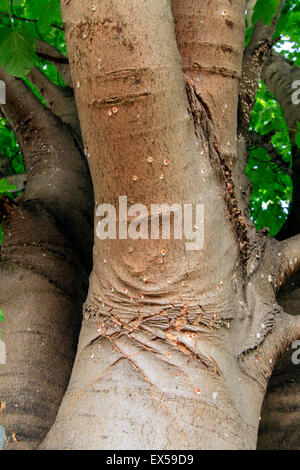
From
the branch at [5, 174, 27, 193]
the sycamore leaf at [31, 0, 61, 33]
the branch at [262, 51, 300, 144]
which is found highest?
the branch at [262, 51, 300, 144]

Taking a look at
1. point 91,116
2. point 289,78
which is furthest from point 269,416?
point 289,78

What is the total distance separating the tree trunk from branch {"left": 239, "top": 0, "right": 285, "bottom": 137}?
0.52m

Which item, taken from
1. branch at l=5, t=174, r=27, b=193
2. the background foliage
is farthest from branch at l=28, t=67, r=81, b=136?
branch at l=5, t=174, r=27, b=193

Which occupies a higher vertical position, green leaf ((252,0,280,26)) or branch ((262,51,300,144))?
branch ((262,51,300,144))

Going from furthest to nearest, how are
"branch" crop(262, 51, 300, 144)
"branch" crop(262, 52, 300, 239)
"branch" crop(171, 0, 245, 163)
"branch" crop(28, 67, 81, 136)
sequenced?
"branch" crop(262, 51, 300, 144) < "branch" crop(28, 67, 81, 136) < "branch" crop(262, 52, 300, 239) < "branch" crop(171, 0, 245, 163)

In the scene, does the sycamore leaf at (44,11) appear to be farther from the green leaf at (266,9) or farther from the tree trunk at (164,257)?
the green leaf at (266,9)

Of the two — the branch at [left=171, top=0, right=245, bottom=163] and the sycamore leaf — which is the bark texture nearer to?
the sycamore leaf

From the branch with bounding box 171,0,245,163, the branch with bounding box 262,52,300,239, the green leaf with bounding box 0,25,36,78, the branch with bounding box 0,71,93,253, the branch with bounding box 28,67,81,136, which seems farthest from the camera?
the branch with bounding box 28,67,81,136

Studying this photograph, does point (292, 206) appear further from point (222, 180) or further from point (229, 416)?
point (229, 416)

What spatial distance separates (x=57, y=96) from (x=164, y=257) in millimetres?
2117

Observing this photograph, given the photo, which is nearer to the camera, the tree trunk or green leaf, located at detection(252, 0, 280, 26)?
the tree trunk

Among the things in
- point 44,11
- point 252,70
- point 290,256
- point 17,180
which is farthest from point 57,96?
point 290,256

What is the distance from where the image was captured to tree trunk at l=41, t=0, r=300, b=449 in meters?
1.42

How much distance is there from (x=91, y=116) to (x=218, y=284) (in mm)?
710
